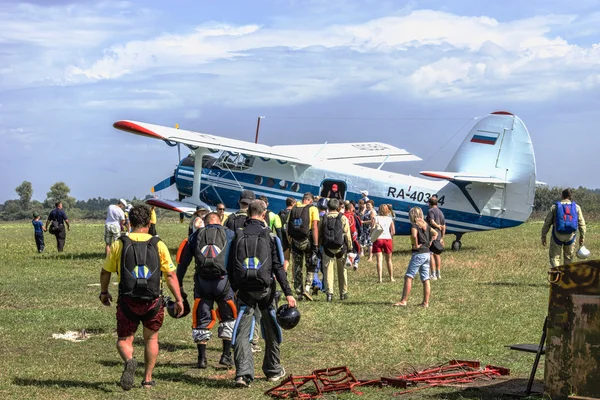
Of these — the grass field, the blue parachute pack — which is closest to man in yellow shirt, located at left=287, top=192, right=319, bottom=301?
the grass field

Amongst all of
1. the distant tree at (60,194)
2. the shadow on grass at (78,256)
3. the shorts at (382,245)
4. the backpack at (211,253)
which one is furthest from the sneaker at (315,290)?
the distant tree at (60,194)

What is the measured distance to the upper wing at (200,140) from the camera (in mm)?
23922

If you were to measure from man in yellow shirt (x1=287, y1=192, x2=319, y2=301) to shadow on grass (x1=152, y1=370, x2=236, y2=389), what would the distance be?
5.57 meters

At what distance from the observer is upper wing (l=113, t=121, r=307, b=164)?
23922mm

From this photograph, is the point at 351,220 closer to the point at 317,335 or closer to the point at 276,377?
the point at 317,335

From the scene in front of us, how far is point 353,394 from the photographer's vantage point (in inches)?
309

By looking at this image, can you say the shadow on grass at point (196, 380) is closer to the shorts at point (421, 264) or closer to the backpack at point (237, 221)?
the backpack at point (237, 221)

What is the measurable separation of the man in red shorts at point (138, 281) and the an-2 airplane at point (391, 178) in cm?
1595

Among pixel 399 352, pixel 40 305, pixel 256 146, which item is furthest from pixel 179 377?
pixel 256 146

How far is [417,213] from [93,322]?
5.09m

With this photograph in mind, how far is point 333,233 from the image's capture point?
47.0ft

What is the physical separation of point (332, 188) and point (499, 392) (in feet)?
57.4

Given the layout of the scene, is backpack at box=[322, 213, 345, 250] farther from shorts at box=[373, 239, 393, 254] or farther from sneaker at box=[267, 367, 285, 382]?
sneaker at box=[267, 367, 285, 382]

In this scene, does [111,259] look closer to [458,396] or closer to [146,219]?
[146,219]
